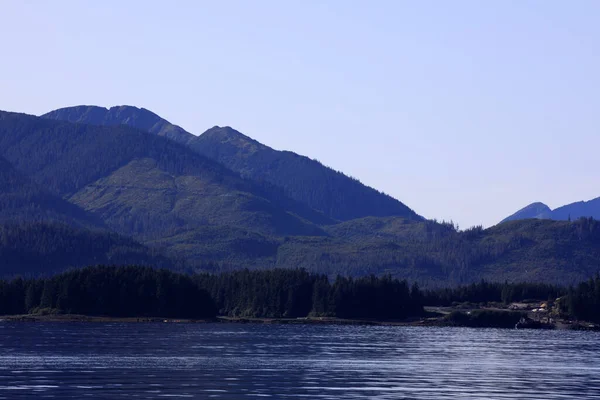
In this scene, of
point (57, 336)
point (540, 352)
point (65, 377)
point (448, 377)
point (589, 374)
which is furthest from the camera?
point (57, 336)

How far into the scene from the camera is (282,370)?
427 ft

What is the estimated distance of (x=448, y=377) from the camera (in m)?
Answer: 125

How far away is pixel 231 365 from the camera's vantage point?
135875 millimetres

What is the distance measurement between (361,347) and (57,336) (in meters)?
51.7

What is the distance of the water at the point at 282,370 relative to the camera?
4173 inches

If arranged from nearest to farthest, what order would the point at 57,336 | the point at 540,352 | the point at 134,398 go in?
the point at 134,398 < the point at 540,352 < the point at 57,336

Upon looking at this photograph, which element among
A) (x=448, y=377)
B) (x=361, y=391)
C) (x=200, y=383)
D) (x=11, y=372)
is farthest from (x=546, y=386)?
(x=11, y=372)

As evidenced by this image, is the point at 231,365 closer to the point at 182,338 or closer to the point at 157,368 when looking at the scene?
the point at 157,368

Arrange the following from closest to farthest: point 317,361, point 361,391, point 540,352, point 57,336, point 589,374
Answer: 1. point 361,391
2. point 589,374
3. point 317,361
4. point 540,352
5. point 57,336

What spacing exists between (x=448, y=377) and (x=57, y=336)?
88243 millimetres

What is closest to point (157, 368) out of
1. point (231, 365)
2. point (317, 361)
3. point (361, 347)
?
point (231, 365)

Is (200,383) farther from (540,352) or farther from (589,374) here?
(540,352)

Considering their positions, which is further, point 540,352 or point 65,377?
point 540,352

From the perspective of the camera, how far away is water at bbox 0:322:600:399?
10600 cm
